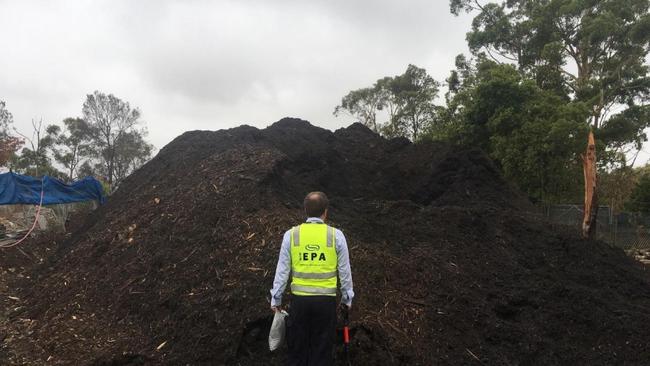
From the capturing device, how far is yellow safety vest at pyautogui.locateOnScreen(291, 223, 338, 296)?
3.42 metres

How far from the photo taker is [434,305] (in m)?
5.12

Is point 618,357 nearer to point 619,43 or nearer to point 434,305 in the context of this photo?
point 434,305

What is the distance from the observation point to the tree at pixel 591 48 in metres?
17.8

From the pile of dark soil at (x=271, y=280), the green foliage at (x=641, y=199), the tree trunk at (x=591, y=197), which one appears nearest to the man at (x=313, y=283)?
the pile of dark soil at (x=271, y=280)

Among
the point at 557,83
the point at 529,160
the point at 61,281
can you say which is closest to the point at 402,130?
the point at 557,83

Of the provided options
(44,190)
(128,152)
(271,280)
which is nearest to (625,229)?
(271,280)

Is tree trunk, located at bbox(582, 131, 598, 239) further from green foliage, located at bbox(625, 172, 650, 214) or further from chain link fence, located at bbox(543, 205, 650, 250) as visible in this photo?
green foliage, located at bbox(625, 172, 650, 214)

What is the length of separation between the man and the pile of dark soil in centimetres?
83

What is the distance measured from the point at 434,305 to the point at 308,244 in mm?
2333

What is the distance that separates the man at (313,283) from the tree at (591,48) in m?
16.5

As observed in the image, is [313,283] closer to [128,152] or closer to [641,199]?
[641,199]

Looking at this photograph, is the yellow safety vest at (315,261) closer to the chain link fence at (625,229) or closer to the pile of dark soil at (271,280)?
the pile of dark soil at (271,280)

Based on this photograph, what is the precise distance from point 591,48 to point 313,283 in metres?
20.5

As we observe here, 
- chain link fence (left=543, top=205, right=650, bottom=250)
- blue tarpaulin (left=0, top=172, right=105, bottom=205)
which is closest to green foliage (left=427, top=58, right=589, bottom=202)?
chain link fence (left=543, top=205, right=650, bottom=250)
